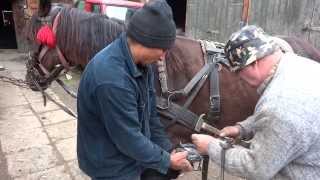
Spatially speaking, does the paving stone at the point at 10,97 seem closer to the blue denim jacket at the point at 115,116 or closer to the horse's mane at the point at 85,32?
the horse's mane at the point at 85,32

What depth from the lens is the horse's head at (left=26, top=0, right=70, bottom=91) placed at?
246cm

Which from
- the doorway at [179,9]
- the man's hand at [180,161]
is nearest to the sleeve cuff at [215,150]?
the man's hand at [180,161]

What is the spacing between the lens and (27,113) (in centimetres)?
564

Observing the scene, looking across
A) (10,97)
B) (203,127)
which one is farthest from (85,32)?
(10,97)

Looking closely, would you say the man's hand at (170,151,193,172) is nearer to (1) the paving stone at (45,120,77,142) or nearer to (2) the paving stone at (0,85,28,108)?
(1) the paving stone at (45,120,77,142)

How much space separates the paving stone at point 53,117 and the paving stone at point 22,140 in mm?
350

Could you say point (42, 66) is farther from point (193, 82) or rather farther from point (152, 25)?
point (152, 25)

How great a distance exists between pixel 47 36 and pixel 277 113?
170cm

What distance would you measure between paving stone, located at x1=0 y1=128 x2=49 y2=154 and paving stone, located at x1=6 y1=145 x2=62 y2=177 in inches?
5.4

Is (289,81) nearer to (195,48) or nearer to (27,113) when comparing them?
(195,48)

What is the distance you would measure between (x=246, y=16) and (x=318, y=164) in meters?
5.19

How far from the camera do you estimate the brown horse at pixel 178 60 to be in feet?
7.43

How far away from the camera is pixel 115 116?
1571 millimetres

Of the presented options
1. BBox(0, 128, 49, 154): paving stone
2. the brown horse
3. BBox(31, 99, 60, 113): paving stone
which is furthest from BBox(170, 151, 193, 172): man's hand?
BBox(31, 99, 60, 113): paving stone
